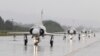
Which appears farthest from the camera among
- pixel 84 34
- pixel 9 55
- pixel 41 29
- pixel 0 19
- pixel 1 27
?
pixel 0 19

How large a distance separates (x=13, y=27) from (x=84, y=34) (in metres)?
24.7

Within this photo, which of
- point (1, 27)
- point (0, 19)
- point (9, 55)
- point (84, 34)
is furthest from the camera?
point (0, 19)

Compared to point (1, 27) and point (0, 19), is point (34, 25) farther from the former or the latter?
point (0, 19)

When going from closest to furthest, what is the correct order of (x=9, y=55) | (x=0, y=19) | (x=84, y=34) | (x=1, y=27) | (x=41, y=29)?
(x=9, y=55), (x=41, y=29), (x=84, y=34), (x=1, y=27), (x=0, y=19)

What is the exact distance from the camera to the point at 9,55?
24875 millimetres

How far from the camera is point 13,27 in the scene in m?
105

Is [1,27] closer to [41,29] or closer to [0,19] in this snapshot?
[0,19]

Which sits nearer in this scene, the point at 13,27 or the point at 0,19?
the point at 13,27

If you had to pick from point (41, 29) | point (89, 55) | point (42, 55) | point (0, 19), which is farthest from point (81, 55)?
point (0, 19)

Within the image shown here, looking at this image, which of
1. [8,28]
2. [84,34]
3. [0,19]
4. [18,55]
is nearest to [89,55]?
[18,55]

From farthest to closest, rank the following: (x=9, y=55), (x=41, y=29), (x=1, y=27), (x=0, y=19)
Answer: (x=0, y=19), (x=1, y=27), (x=41, y=29), (x=9, y=55)

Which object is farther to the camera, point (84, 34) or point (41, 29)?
point (84, 34)

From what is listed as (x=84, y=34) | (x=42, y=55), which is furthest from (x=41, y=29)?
(x=84, y=34)

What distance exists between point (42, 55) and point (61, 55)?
1.40 meters
